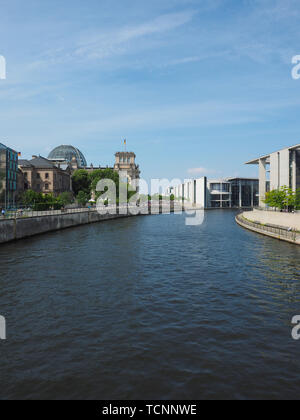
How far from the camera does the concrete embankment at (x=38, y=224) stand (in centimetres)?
4309

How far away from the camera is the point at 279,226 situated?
5062cm

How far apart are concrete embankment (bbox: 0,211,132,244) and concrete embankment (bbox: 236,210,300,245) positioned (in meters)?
37.9

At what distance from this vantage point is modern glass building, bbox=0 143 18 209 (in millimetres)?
84000

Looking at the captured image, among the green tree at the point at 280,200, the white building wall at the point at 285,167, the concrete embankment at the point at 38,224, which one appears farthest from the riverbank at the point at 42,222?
the white building wall at the point at 285,167

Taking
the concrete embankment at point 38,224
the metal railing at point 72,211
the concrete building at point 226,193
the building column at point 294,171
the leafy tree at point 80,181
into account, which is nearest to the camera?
the concrete embankment at point 38,224

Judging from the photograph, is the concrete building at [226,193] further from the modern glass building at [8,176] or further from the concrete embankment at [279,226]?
the concrete embankment at [279,226]

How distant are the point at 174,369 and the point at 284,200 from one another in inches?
2563

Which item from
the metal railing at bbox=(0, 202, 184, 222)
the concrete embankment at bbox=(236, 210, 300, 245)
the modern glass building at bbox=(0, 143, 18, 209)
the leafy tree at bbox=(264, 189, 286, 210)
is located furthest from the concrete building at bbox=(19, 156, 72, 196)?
the concrete embankment at bbox=(236, 210, 300, 245)

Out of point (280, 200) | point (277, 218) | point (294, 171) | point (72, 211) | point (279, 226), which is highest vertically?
point (294, 171)

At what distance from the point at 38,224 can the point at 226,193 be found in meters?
144

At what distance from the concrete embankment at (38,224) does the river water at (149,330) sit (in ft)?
51.2

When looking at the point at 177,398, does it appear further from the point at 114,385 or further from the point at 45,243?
the point at 45,243

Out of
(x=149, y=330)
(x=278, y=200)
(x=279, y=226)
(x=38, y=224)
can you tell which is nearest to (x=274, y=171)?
(x=278, y=200)

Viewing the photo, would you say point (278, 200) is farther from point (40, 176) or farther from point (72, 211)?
point (40, 176)
